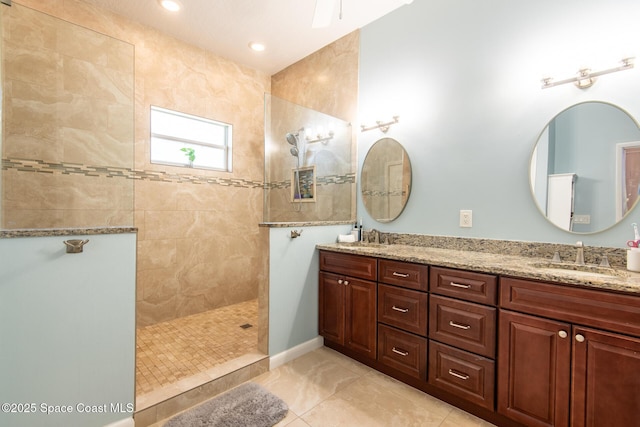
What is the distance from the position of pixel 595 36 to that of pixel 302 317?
2685mm

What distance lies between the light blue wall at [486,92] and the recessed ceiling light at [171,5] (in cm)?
180

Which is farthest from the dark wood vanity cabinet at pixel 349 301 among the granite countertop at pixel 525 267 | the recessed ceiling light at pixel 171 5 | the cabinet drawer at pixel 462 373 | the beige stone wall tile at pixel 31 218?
the recessed ceiling light at pixel 171 5

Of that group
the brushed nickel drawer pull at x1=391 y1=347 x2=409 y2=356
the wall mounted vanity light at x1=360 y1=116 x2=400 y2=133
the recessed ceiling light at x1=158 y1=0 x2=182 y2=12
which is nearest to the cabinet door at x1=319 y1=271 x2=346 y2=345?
the brushed nickel drawer pull at x1=391 y1=347 x2=409 y2=356

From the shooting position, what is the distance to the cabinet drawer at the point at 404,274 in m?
1.83

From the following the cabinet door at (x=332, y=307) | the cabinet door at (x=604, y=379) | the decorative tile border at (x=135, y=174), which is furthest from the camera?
the cabinet door at (x=332, y=307)

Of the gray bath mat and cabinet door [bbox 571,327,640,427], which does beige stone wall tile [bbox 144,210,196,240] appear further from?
cabinet door [bbox 571,327,640,427]

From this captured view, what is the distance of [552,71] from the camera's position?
1.81 m

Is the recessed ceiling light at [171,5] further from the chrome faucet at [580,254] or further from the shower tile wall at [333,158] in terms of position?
the chrome faucet at [580,254]

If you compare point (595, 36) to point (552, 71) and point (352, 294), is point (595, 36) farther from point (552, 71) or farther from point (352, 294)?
point (352, 294)

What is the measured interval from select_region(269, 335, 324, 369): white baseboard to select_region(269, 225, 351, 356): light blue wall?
0.09 ft

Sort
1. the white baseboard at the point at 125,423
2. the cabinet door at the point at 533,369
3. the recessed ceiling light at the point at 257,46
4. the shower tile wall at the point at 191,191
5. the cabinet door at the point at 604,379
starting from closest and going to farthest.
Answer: the cabinet door at the point at 604,379 < the cabinet door at the point at 533,369 < the white baseboard at the point at 125,423 < the shower tile wall at the point at 191,191 < the recessed ceiling light at the point at 257,46

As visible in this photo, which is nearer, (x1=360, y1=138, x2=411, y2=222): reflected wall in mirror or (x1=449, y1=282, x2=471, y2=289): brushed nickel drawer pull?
(x1=449, y1=282, x2=471, y2=289): brushed nickel drawer pull

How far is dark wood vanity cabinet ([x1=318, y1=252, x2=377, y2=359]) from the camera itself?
2.12m

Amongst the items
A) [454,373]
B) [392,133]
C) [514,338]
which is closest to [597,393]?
[514,338]
